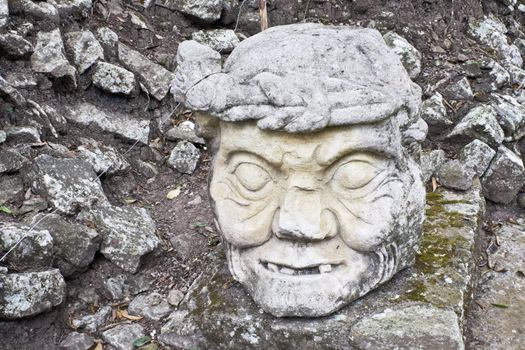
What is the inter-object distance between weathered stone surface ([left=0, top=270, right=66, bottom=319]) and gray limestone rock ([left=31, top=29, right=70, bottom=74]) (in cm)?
175

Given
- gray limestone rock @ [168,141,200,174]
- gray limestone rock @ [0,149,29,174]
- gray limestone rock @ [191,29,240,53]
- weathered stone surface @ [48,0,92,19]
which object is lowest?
gray limestone rock @ [168,141,200,174]

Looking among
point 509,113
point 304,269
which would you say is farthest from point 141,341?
point 509,113

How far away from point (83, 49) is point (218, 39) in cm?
130

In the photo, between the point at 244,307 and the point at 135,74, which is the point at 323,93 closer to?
the point at 244,307

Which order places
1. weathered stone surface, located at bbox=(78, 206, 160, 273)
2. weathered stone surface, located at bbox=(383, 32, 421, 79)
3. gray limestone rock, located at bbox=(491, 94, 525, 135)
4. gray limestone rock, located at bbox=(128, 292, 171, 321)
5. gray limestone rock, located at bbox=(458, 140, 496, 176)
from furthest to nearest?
1. weathered stone surface, located at bbox=(383, 32, 421, 79)
2. gray limestone rock, located at bbox=(491, 94, 525, 135)
3. gray limestone rock, located at bbox=(458, 140, 496, 176)
4. weathered stone surface, located at bbox=(78, 206, 160, 273)
5. gray limestone rock, located at bbox=(128, 292, 171, 321)

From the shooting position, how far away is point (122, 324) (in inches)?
134

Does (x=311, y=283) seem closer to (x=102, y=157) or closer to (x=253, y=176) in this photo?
(x=253, y=176)

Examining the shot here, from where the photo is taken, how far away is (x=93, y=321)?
3.40 metres

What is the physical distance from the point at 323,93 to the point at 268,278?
916mm


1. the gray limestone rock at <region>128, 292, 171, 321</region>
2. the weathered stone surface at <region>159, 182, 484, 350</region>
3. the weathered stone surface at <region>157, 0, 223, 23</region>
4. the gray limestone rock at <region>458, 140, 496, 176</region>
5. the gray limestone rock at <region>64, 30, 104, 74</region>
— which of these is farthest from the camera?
the weathered stone surface at <region>157, 0, 223, 23</region>

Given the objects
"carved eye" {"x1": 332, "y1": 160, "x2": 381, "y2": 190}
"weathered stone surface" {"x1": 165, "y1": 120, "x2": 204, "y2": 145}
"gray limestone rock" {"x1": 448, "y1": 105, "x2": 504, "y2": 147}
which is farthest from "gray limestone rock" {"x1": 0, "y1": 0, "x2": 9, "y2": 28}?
"gray limestone rock" {"x1": 448, "y1": 105, "x2": 504, "y2": 147}

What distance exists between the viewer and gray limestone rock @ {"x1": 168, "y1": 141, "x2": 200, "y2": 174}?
480 centimetres

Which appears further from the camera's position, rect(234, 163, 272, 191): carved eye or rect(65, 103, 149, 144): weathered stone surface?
rect(65, 103, 149, 144): weathered stone surface

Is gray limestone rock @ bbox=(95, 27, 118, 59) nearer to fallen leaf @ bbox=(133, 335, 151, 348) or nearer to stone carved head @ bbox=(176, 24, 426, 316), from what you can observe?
stone carved head @ bbox=(176, 24, 426, 316)
